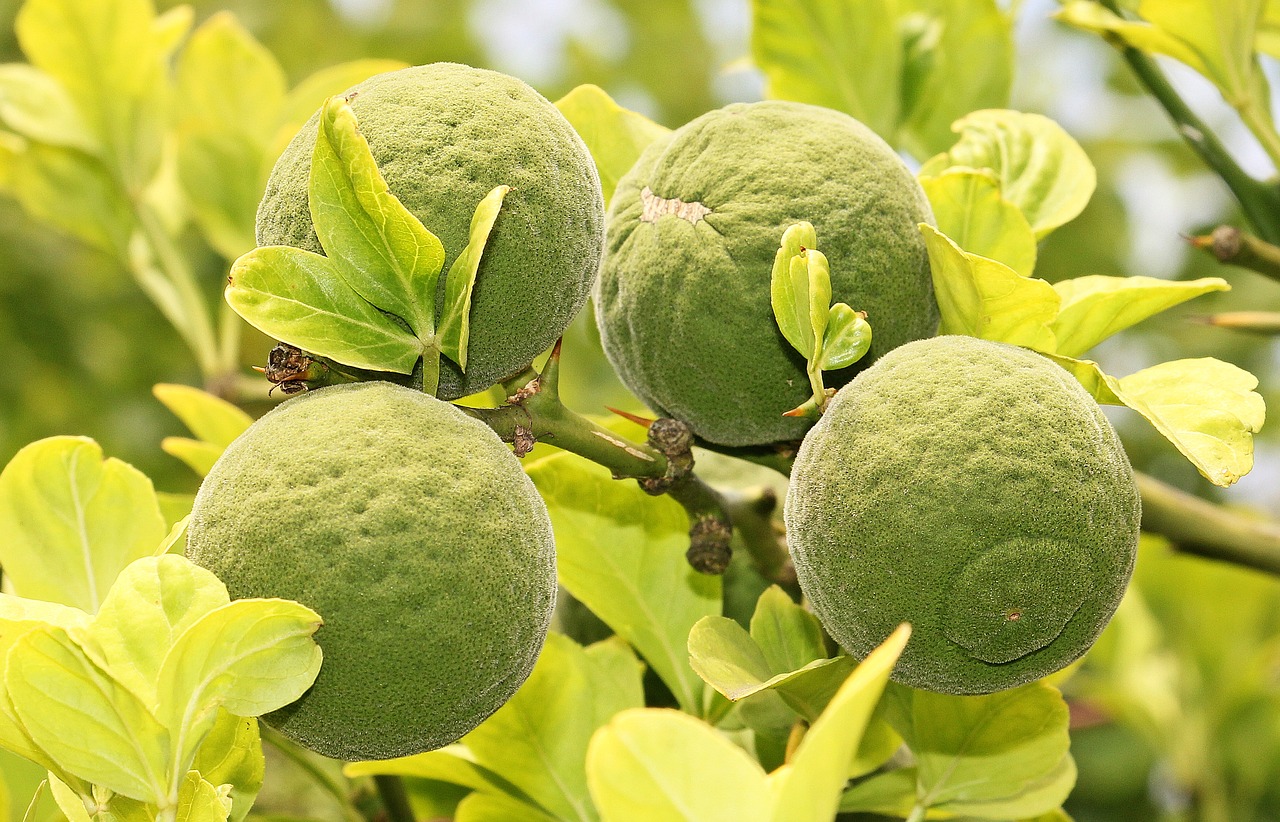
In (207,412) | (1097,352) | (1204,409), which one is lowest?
(1097,352)

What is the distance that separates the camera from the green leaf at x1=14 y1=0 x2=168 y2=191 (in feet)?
4.08

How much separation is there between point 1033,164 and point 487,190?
433 mm

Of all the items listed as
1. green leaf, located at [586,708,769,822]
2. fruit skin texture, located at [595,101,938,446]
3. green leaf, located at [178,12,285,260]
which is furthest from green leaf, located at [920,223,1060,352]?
green leaf, located at [178,12,285,260]

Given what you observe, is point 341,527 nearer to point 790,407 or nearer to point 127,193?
point 790,407

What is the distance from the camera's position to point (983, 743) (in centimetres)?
83

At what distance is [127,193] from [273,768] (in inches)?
25.6

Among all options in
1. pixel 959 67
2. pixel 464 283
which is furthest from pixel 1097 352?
pixel 464 283

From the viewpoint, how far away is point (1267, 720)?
1.78 m

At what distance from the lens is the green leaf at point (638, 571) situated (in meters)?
0.90

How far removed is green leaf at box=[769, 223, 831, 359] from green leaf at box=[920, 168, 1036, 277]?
0.58 feet

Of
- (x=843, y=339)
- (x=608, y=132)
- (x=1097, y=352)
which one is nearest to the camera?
(x=843, y=339)

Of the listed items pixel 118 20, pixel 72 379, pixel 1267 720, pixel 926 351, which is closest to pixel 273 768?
pixel 118 20

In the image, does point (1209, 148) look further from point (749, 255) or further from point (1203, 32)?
point (749, 255)

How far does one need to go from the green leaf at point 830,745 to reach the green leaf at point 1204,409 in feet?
0.87
